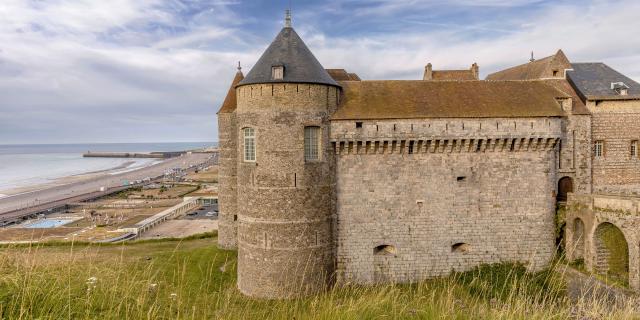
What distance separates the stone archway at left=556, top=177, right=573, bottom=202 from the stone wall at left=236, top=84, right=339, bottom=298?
12.8 meters

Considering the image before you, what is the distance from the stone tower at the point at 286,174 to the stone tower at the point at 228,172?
427 cm

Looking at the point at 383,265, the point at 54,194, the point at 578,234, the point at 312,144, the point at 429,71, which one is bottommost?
the point at 54,194

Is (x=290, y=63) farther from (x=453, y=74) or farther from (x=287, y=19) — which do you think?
(x=453, y=74)

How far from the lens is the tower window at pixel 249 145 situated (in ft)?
61.2

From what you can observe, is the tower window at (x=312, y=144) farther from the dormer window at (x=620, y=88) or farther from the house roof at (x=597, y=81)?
the dormer window at (x=620, y=88)

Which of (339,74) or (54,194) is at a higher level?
(339,74)

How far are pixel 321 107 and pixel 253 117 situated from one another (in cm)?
308

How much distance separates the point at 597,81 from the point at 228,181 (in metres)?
21.5

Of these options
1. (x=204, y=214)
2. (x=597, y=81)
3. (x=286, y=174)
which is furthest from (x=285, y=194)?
(x=204, y=214)

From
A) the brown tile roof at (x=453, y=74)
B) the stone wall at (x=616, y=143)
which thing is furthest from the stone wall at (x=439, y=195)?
the brown tile roof at (x=453, y=74)

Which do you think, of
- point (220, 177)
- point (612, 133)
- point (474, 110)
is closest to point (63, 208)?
point (220, 177)

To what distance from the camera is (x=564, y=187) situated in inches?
852

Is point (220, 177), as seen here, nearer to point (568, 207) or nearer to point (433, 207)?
point (433, 207)

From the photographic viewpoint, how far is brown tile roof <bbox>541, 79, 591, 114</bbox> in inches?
837
